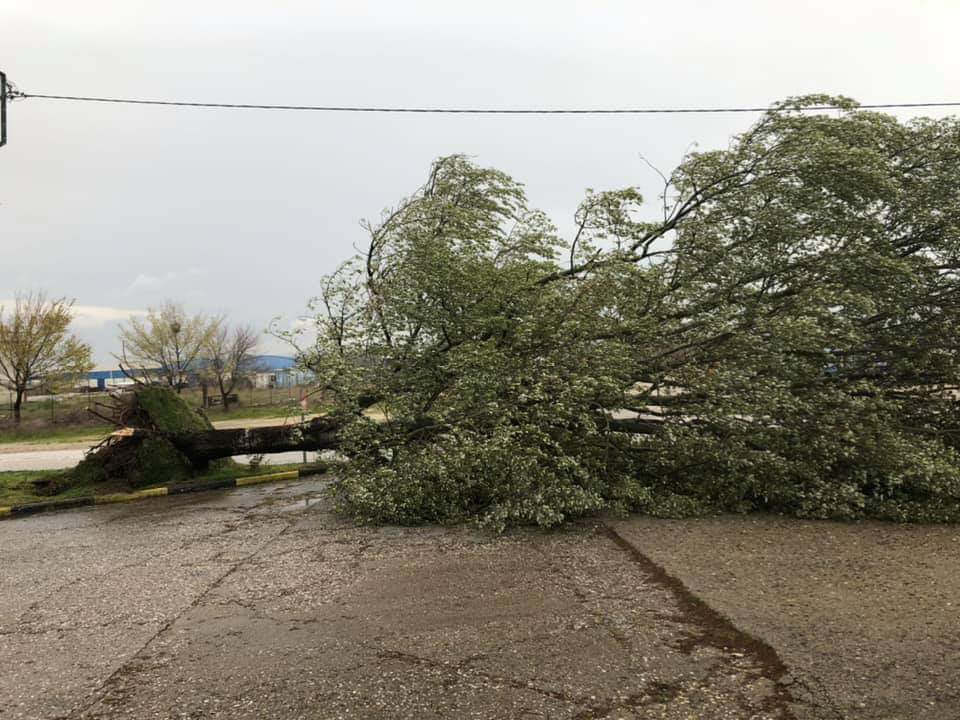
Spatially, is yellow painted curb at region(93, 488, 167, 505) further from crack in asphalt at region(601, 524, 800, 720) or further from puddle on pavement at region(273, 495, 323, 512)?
crack in asphalt at region(601, 524, 800, 720)

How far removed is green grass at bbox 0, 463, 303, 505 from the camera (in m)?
10.6

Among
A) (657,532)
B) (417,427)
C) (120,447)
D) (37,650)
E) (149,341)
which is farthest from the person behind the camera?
(149,341)

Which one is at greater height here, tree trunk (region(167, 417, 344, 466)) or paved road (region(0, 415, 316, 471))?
tree trunk (region(167, 417, 344, 466))

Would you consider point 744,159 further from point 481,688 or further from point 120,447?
point 120,447

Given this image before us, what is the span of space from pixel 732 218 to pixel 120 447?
32.3ft

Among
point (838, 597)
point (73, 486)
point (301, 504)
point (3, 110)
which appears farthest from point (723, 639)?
point (3, 110)

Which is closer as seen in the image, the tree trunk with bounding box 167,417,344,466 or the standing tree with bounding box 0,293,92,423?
the tree trunk with bounding box 167,417,344,466

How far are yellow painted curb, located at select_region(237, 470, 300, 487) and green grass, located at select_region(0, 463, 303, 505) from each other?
0.81ft

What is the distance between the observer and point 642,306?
8586mm

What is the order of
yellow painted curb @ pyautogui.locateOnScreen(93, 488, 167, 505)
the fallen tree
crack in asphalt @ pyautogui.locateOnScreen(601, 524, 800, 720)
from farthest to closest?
yellow painted curb @ pyautogui.locateOnScreen(93, 488, 167, 505) → the fallen tree → crack in asphalt @ pyautogui.locateOnScreen(601, 524, 800, 720)

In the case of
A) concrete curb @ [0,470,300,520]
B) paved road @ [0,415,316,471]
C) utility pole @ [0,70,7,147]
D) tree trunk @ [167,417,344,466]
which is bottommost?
concrete curb @ [0,470,300,520]


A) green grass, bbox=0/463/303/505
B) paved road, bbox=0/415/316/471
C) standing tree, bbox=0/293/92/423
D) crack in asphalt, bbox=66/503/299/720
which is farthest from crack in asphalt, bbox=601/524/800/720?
standing tree, bbox=0/293/92/423

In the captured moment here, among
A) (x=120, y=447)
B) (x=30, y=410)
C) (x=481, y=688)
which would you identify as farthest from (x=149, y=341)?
(x=481, y=688)

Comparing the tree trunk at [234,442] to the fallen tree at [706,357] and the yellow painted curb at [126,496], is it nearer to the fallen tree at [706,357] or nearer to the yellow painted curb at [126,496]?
the yellow painted curb at [126,496]
